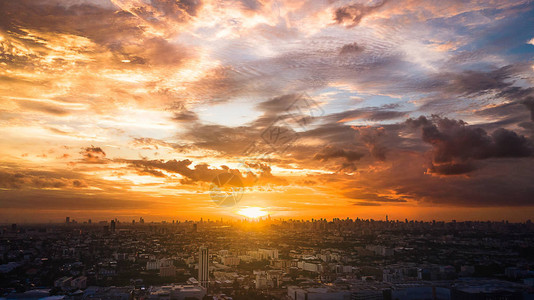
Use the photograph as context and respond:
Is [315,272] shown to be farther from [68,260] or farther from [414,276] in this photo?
[68,260]

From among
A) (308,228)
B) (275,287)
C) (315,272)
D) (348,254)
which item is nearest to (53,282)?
(275,287)

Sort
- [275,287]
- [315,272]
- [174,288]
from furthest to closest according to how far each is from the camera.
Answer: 1. [315,272]
2. [275,287]
3. [174,288]

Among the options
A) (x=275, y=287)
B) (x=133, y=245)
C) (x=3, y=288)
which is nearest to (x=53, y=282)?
(x=3, y=288)

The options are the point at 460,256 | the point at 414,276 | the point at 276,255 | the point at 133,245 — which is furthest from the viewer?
the point at 133,245

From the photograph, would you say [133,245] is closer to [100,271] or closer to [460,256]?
[100,271]

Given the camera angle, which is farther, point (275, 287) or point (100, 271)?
point (100, 271)

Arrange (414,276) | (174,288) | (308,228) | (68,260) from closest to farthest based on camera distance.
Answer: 1. (174,288)
2. (414,276)
3. (68,260)
4. (308,228)

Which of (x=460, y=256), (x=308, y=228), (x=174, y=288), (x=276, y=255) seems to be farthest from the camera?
(x=308, y=228)

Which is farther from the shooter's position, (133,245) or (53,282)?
(133,245)
